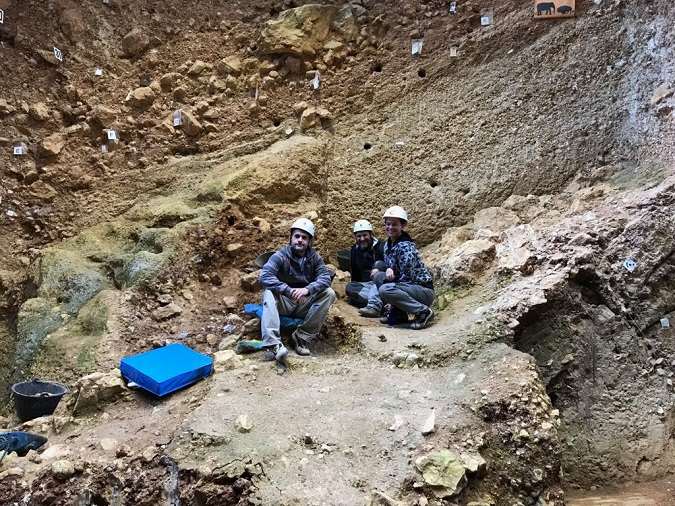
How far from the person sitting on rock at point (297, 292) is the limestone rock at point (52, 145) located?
15.8ft

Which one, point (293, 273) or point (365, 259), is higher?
point (293, 273)

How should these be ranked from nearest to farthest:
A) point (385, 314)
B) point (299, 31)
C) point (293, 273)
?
point (293, 273), point (385, 314), point (299, 31)

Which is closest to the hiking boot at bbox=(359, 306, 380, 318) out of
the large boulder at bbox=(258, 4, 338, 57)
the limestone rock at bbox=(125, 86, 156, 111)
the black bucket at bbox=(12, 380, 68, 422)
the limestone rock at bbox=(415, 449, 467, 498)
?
the limestone rock at bbox=(415, 449, 467, 498)

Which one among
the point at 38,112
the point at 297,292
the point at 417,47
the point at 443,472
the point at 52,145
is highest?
the point at 417,47

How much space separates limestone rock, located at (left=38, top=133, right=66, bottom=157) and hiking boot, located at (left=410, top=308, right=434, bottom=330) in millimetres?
6020

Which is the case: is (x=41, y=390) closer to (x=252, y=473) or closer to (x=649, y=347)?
(x=252, y=473)

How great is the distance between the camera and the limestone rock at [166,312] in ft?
20.2

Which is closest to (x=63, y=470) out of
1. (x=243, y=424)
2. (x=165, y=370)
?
(x=165, y=370)

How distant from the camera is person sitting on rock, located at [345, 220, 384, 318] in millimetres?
6133

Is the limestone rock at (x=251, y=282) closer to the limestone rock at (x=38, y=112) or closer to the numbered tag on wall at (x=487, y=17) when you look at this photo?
the limestone rock at (x=38, y=112)

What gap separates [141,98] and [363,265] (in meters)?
4.64

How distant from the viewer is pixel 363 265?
6395 millimetres

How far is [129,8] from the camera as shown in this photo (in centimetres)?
891

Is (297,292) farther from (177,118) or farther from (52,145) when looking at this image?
(52,145)
